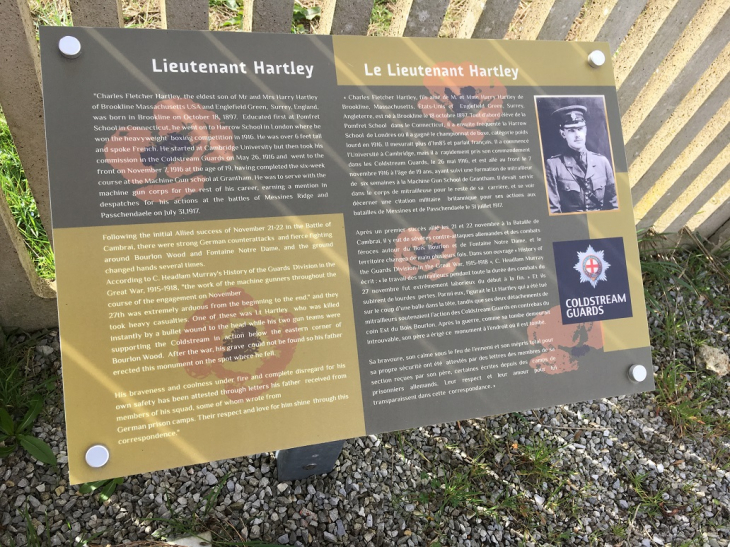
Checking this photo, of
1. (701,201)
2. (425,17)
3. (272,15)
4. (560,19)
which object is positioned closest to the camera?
(272,15)

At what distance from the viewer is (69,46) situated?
1176 mm

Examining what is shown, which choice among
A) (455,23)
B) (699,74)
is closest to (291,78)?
(699,74)

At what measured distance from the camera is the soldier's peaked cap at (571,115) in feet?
4.88

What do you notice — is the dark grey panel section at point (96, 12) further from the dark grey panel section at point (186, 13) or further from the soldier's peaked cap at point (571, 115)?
the soldier's peaked cap at point (571, 115)

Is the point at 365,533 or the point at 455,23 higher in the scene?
the point at 455,23

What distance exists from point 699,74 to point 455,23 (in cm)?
145

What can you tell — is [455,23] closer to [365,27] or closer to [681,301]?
[365,27]

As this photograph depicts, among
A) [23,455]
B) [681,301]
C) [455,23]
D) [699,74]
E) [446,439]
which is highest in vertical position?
[455,23]

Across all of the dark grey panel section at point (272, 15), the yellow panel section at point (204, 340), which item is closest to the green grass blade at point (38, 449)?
the yellow panel section at point (204, 340)

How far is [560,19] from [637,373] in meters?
1.33

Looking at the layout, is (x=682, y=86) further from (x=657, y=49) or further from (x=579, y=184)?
(x=579, y=184)

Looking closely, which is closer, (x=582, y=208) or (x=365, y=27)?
(x=582, y=208)

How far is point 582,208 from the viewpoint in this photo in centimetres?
149

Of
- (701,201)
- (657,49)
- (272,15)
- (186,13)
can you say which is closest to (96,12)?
(186,13)
